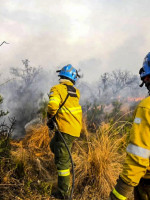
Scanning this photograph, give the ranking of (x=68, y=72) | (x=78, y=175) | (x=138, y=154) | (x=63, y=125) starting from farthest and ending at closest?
A: (x=68, y=72) < (x=78, y=175) < (x=63, y=125) < (x=138, y=154)

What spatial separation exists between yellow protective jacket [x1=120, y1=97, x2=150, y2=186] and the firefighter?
1703 mm

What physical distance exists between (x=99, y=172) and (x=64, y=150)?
0.65 m

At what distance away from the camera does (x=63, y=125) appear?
297cm

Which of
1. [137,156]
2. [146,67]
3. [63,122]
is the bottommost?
[137,156]

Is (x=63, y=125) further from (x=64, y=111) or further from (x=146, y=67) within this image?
(x=146, y=67)

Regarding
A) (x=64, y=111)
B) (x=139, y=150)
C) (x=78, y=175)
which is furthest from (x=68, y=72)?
(x=139, y=150)

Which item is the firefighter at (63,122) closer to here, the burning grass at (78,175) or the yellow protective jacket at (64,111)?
the yellow protective jacket at (64,111)

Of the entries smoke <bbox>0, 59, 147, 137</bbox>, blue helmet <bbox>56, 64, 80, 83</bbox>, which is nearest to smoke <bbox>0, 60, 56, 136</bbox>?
smoke <bbox>0, 59, 147, 137</bbox>

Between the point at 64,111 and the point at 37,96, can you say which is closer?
the point at 64,111

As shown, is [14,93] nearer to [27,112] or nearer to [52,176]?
[27,112]

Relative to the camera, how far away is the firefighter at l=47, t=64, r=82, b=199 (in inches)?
112

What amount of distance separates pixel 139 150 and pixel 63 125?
1.81m

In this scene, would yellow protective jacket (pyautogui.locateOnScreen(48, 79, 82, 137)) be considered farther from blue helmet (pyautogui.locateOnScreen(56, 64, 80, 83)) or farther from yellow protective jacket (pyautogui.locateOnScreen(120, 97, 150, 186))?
yellow protective jacket (pyautogui.locateOnScreen(120, 97, 150, 186))

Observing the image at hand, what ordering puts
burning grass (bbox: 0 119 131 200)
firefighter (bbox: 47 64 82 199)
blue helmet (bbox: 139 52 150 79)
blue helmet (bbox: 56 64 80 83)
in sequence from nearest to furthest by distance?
blue helmet (bbox: 139 52 150 79), burning grass (bbox: 0 119 131 200), firefighter (bbox: 47 64 82 199), blue helmet (bbox: 56 64 80 83)
